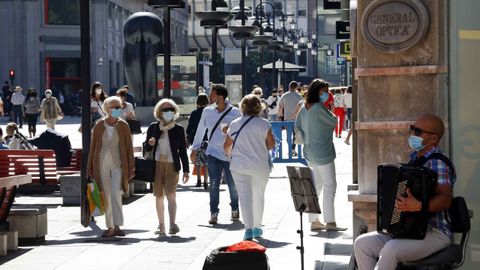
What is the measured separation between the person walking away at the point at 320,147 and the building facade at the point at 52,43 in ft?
208

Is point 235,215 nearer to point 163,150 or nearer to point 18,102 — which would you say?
point 163,150

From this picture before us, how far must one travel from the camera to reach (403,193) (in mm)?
8188

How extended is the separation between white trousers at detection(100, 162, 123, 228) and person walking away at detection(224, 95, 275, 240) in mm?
1532

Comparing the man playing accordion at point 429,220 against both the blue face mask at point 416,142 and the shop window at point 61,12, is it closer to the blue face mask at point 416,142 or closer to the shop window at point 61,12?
the blue face mask at point 416,142

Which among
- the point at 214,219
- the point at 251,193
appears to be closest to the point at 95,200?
the point at 214,219

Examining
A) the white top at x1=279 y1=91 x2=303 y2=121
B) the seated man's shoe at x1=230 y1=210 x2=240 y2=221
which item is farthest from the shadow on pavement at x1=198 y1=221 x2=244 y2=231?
the white top at x1=279 y1=91 x2=303 y2=121

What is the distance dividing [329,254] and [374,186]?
329cm

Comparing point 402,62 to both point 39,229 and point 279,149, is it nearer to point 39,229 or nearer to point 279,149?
point 39,229

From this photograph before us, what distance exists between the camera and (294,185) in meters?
11.2

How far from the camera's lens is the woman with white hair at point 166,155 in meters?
15.4

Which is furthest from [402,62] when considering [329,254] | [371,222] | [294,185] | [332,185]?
[332,185]

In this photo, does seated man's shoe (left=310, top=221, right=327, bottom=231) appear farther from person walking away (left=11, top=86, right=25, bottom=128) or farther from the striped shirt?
person walking away (left=11, top=86, right=25, bottom=128)

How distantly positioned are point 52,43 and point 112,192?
67.0 metres

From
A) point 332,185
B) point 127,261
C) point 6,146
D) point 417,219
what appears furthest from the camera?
point 6,146
